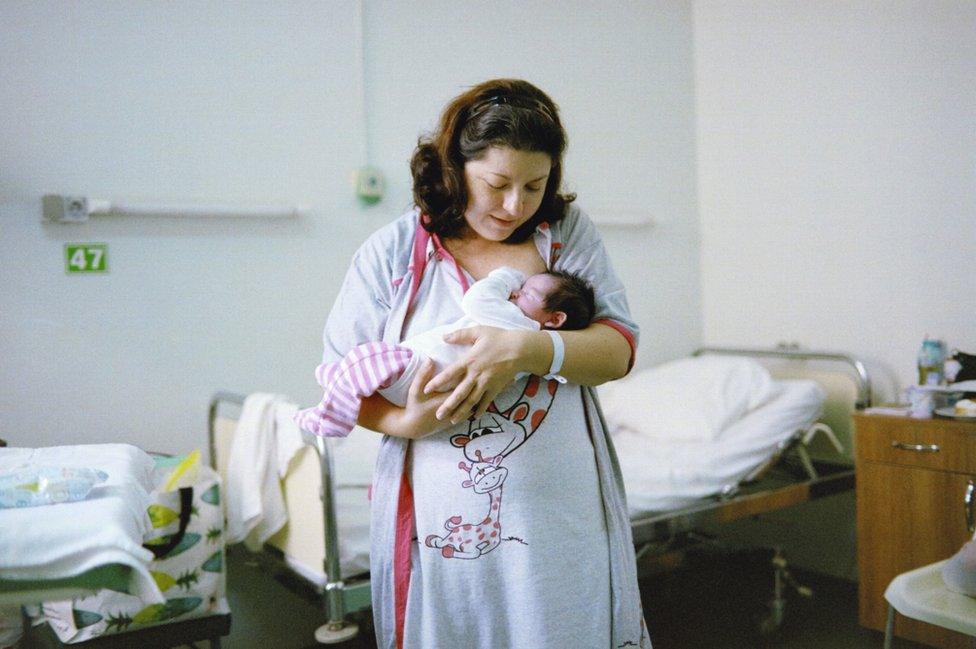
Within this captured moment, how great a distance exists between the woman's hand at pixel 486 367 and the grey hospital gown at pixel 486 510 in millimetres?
78

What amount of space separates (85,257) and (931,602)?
7.64ft

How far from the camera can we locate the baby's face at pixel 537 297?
1325 millimetres

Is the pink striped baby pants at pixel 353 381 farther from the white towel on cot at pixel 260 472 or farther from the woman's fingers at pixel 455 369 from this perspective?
the white towel on cot at pixel 260 472

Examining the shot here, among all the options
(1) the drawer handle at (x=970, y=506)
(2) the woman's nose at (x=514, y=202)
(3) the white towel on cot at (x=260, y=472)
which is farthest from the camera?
(3) the white towel on cot at (x=260, y=472)

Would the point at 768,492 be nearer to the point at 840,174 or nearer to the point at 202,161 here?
the point at 840,174

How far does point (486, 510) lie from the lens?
1.26 metres

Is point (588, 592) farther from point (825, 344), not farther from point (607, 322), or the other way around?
point (825, 344)

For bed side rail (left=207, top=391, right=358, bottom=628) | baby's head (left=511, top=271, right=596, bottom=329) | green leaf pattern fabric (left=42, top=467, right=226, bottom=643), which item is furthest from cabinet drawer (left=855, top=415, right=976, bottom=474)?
green leaf pattern fabric (left=42, top=467, right=226, bottom=643)

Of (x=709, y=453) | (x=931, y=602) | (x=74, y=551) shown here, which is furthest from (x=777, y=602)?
(x=74, y=551)

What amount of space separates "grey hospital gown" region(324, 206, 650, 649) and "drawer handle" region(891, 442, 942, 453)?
56.9 inches

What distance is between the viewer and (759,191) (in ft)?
11.3

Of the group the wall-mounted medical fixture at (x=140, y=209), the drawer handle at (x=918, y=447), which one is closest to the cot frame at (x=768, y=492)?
the drawer handle at (x=918, y=447)

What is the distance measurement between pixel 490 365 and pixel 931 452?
178 centimetres

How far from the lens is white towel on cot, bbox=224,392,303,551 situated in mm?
2236
